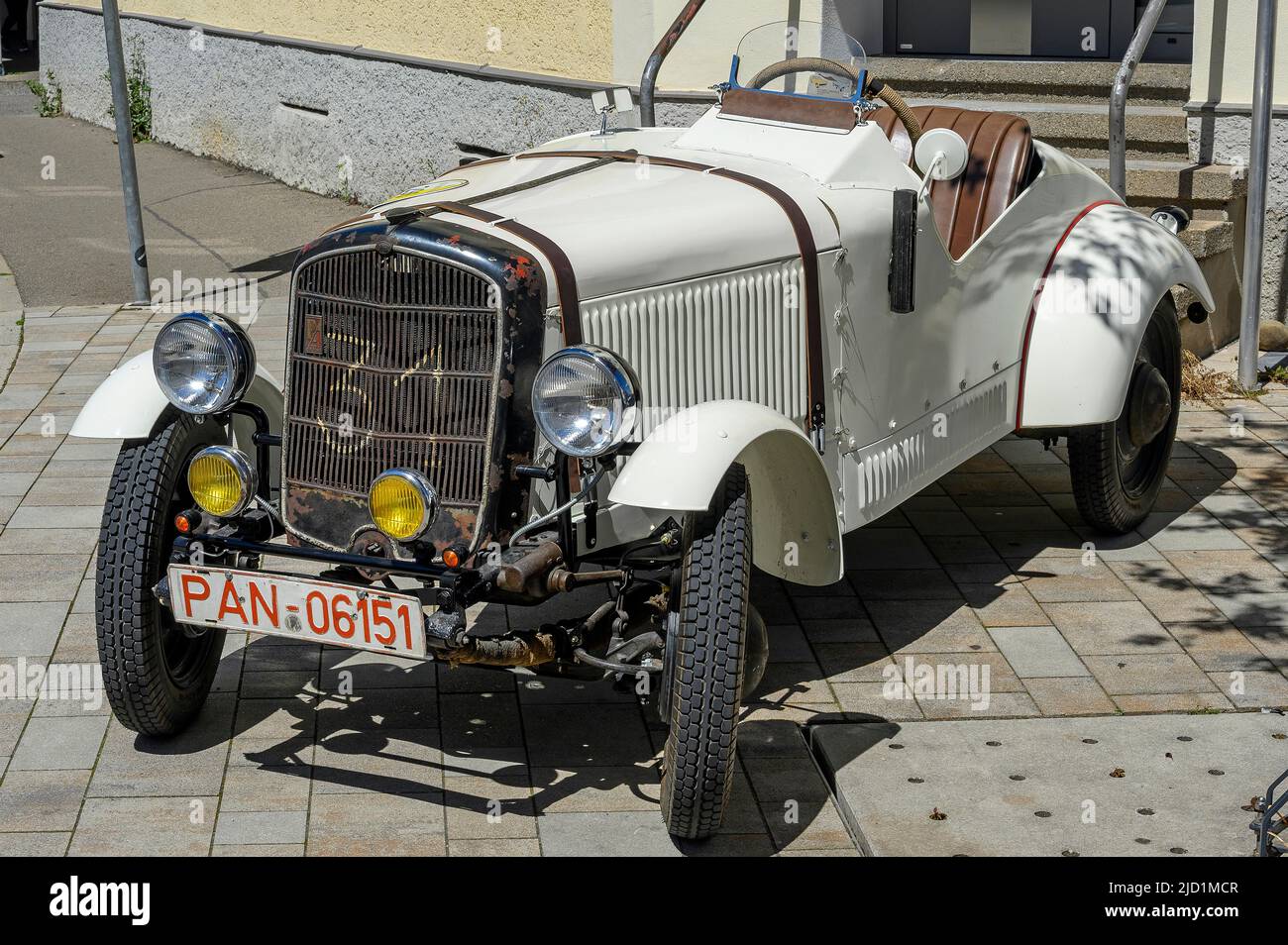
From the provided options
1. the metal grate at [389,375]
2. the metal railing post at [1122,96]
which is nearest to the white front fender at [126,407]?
the metal grate at [389,375]

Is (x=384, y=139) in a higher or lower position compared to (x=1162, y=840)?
higher

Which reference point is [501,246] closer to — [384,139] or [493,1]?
[493,1]

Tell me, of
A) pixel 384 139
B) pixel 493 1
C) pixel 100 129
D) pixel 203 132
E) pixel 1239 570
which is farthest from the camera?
pixel 100 129

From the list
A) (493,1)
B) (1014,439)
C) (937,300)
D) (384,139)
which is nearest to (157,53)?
(384,139)

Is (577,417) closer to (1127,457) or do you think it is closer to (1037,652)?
(1037,652)

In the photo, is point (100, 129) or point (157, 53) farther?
point (100, 129)

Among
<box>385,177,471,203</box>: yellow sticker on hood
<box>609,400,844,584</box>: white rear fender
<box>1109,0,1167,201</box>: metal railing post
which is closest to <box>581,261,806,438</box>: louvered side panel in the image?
<box>609,400,844,584</box>: white rear fender

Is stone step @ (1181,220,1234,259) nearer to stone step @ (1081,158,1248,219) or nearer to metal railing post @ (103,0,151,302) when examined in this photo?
stone step @ (1081,158,1248,219)

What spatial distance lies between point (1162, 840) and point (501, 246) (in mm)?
2153

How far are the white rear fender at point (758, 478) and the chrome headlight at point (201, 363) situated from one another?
1101 mm

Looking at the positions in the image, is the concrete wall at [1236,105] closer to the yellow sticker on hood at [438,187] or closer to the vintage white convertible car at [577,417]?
the vintage white convertible car at [577,417]

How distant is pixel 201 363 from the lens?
4.17 meters

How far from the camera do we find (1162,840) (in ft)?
12.5

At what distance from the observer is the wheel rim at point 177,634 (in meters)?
4.20
